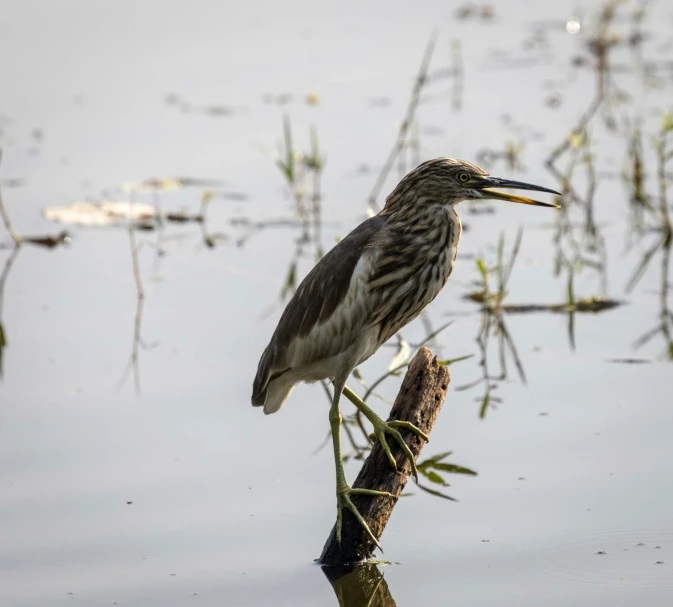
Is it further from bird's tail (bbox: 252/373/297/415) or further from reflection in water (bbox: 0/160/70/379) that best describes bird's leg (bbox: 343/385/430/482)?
reflection in water (bbox: 0/160/70/379)

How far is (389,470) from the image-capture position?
219 inches

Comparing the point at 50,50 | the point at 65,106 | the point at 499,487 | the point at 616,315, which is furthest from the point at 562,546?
the point at 50,50

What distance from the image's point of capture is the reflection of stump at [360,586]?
5453 millimetres

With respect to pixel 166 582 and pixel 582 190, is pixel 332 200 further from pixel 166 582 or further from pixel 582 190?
pixel 166 582

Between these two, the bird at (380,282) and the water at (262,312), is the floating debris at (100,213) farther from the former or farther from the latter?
the bird at (380,282)

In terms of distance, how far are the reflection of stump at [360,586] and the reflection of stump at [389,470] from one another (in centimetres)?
4

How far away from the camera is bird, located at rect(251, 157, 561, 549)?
559 centimetres

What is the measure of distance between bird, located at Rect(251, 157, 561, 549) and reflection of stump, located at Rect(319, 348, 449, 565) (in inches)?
1.8

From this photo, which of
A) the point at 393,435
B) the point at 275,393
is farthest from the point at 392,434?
the point at 275,393

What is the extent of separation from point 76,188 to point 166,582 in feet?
16.0

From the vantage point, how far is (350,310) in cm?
564

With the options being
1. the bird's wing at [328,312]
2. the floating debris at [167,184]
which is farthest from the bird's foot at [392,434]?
the floating debris at [167,184]

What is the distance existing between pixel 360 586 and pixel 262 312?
108 inches

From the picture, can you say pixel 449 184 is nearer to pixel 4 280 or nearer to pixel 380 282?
pixel 380 282
